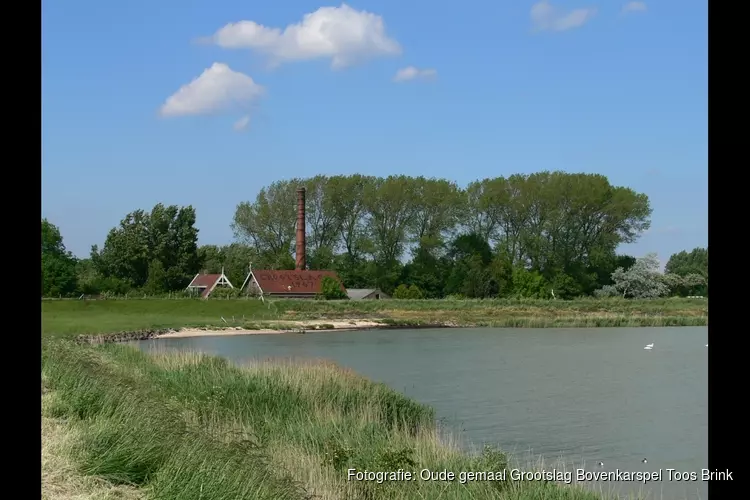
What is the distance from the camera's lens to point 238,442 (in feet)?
25.5

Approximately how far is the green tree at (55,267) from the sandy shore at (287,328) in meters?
16.0

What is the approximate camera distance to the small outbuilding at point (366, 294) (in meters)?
66.0

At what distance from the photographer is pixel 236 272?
225ft

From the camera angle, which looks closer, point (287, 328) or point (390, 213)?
point (287, 328)

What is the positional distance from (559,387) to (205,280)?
163ft

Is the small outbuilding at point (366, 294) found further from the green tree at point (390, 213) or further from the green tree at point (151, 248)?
the green tree at point (151, 248)

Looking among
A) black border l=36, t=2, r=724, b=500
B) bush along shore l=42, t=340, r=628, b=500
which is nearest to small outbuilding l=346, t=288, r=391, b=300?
bush along shore l=42, t=340, r=628, b=500

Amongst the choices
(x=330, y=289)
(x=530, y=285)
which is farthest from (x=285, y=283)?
(x=530, y=285)

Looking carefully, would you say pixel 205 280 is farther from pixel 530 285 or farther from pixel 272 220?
pixel 530 285

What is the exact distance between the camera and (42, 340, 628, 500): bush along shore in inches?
231

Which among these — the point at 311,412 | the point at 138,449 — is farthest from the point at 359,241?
the point at 138,449
